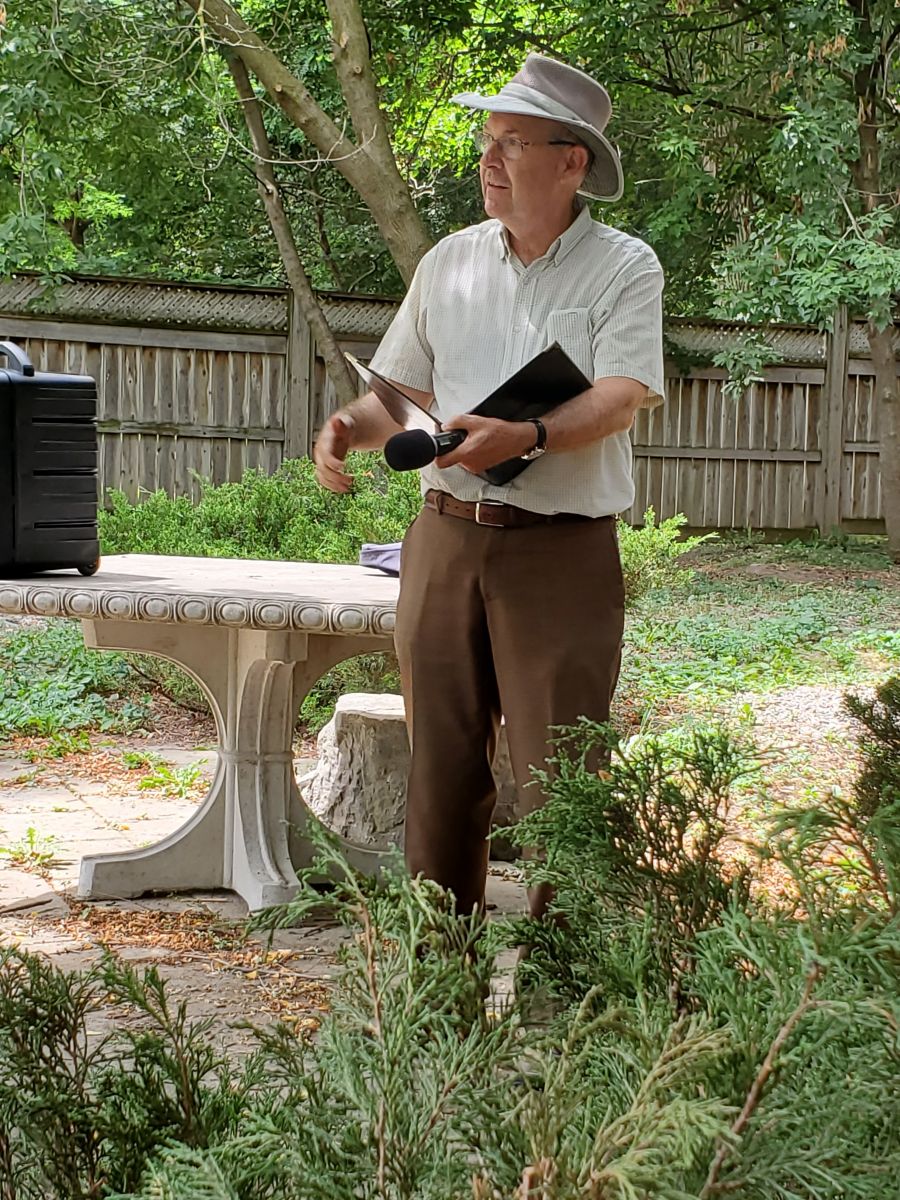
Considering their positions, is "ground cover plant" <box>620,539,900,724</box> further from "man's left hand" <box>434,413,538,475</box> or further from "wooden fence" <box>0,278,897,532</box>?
"man's left hand" <box>434,413,538,475</box>

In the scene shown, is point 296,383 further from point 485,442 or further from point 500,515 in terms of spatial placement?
point 485,442

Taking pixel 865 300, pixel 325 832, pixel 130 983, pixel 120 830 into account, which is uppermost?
pixel 865 300

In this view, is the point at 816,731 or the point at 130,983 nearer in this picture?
the point at 130,983

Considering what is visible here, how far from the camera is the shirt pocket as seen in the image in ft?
10.1

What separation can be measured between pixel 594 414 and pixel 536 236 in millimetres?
501

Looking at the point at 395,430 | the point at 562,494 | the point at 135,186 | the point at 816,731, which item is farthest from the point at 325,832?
the point at 135,186

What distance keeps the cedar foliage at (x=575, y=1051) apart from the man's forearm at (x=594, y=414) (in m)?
1.67

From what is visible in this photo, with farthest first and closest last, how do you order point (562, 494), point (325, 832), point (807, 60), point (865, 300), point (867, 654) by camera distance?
point (865, 300)
point (807, 60)
point (867, 654)
point (562, 494)
point (325, 832)

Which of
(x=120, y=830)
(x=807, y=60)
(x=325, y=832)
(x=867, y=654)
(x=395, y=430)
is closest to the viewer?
(x=325, y=832)

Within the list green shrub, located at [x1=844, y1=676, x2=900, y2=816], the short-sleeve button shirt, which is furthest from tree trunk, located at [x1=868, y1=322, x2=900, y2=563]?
green shrub, located at [x1=844, y1=676, x2=900, y2=816]

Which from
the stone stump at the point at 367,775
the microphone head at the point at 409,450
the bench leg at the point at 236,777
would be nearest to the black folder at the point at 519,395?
the microphone head at the point at 409,450

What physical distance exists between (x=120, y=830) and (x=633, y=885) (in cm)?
483

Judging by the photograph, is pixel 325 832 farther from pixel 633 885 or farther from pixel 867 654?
pixel 867 654

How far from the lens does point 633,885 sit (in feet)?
3.51
